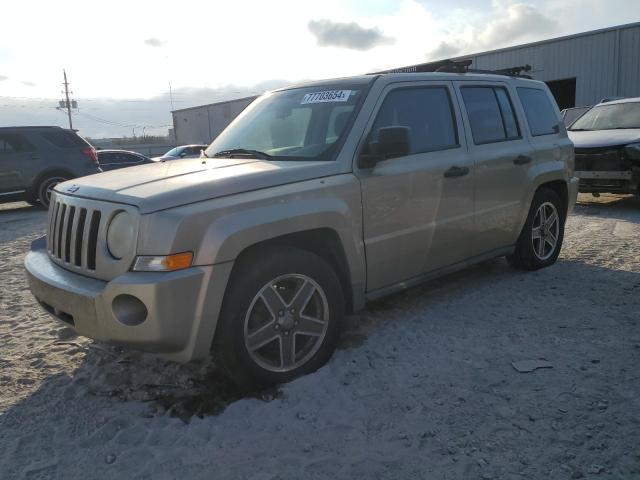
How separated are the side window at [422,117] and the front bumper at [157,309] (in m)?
1.61

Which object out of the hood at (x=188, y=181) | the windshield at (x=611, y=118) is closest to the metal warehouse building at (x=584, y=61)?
the windshield at (x=611, y=118)

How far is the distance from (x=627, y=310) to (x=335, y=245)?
2.47 m

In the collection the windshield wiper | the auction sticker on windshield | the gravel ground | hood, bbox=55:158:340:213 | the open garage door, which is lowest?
the gravel ground

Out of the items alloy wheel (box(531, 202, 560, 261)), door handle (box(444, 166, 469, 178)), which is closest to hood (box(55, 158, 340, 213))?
door handle (box(444, 166, 469, 178))

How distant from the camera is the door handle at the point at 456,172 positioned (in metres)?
4.01

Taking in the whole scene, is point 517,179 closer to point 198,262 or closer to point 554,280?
point 554,280

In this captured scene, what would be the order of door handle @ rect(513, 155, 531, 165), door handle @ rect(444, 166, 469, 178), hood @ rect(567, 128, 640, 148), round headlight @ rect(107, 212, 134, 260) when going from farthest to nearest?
1. hood @ rect(567, 128, 640, 148)
2. door handle @ rect(513, 155, 531, 165)
3. door handle @ rect(444, 166, 469, 178)
4. round headlight @ rect(107, 212, 134, 260)

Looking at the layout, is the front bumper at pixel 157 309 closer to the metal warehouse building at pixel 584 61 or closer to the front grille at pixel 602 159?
the front grille at pixel 602 159

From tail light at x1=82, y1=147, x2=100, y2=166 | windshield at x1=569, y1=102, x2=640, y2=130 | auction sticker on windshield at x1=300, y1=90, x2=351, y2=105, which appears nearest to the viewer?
auction sticker on windshield at x1=300, y1=90, x2=351, y2=105

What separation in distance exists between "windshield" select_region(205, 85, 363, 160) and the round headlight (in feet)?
3.79

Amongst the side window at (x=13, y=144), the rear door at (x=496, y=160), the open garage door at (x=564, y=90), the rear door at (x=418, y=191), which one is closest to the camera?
the rear door at (x=418, y=191)

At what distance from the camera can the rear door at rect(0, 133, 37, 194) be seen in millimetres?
11242

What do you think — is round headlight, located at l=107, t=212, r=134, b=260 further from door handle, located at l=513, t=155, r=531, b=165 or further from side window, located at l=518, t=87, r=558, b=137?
side window, located at l=518, t=87, r=558, b=137

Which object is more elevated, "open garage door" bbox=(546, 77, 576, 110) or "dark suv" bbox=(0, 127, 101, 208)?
"open garage door" bbox=(546, 77, 576, 110)
